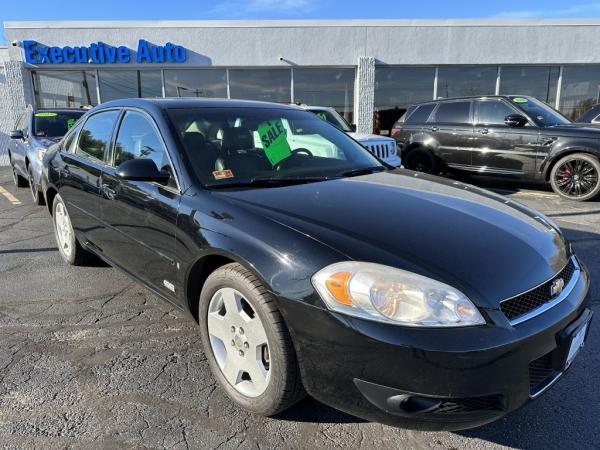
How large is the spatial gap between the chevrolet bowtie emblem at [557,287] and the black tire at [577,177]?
20.3ft

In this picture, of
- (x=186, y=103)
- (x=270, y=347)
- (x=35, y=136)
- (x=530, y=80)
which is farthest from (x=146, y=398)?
(x=530, y=80)

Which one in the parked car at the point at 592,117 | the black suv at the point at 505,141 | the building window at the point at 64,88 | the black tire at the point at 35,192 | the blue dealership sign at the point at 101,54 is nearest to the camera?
the black tire at the point at 35,192

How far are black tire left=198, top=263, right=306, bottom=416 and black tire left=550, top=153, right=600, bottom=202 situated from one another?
7.10 metres

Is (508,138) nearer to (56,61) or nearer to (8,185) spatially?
(8,185)

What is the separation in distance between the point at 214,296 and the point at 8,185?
10.1m

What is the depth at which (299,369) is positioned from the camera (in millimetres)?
2031

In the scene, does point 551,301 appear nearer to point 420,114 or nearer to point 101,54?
point 420,114

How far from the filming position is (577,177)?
24.5 ft

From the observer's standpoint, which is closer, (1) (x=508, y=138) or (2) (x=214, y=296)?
Result: (2) (x=214, y=296)

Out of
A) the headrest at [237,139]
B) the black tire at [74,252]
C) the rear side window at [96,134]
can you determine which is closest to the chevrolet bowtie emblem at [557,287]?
the headrest at [237,139]

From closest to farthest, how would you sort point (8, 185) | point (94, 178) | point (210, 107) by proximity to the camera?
1. point (210, 107)
2. point (94, 178)
3. point (8, 185)

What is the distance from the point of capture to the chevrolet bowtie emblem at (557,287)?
2115mm

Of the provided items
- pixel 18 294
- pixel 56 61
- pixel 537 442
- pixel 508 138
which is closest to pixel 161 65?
pixel 56 61

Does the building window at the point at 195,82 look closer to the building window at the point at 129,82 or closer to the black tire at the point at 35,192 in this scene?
the building window at the point at 129,82
